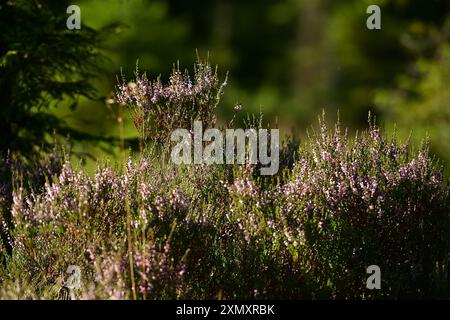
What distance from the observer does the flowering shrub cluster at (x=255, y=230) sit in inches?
250

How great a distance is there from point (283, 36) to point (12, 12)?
3181 cm

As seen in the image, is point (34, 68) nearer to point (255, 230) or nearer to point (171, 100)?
point (171, 100)

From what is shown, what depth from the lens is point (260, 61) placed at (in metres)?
39.6

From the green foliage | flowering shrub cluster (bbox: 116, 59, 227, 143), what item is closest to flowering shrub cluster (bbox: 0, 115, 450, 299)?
flowering shrub cluster (bbox: 116, 59, 227, 143)

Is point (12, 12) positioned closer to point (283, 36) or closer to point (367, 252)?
point (367, 252)

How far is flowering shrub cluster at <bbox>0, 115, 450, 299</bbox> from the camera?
20.9ft

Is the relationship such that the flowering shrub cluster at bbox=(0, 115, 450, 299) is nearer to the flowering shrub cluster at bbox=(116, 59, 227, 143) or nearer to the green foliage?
the flowering shrub cluster at bbox=(116, 59, 227, 143)

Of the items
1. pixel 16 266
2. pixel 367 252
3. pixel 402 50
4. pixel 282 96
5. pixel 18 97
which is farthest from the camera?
pixel 282 96

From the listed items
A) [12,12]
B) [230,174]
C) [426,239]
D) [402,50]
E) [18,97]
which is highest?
[402,50]

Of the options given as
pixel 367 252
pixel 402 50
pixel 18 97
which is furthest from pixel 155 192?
pixel 402 50

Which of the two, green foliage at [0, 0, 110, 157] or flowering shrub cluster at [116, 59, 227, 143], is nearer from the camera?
flowering shrub cluster at [116, 59, 227, 143]

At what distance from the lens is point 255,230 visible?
6469mm

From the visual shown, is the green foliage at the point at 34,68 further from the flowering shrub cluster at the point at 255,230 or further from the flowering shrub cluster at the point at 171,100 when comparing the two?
the flowering shrub cluster at the point at 255,230

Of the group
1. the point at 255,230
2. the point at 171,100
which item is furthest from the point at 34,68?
the point at 255,230
